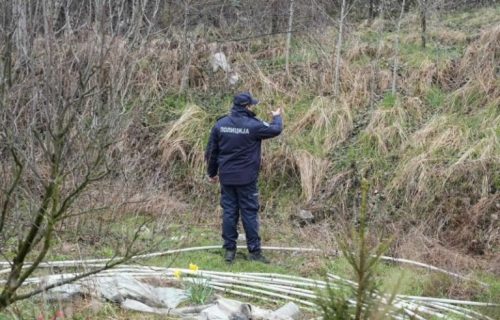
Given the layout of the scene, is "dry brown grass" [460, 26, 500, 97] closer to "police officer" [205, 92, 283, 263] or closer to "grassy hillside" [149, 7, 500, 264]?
"grassy hillside" [149, 7, 500, 264]

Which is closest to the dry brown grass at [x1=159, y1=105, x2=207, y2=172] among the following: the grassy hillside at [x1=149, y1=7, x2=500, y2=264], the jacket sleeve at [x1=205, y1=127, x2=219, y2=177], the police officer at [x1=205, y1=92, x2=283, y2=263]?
the grassy hillside at [x1=149, y1=7, x2=500, y2=264]

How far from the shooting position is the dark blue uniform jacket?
6.80 meters

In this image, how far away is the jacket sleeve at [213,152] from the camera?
7023 millimetres

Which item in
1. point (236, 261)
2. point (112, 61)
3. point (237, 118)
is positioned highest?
point (112, 61)

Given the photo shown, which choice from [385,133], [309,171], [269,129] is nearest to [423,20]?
[385,133]

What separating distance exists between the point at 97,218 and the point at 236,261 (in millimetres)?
1971

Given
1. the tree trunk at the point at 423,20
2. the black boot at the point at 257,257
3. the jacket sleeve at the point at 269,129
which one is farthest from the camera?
the tree trunk at the point at 423,20

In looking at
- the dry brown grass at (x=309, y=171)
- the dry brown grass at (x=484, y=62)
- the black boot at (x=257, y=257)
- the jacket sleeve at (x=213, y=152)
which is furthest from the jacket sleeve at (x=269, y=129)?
the dry brown grass at (x=484, y=62)

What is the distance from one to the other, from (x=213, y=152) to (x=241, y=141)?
1.42 feet

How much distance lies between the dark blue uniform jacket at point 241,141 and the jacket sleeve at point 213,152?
47 millimetres

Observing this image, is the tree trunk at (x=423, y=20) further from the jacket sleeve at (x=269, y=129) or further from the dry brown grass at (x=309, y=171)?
the jacket sleeve at (x=269, y=129)

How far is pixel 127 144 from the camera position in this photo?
10109 millimetres

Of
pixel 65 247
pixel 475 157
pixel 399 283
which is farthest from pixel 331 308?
pixel 475 157

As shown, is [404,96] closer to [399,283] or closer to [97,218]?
[97,218]
